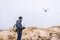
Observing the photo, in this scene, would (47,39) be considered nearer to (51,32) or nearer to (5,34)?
(51,32)

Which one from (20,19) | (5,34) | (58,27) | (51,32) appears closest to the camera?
(20,19)

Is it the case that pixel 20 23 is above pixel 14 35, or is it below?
above

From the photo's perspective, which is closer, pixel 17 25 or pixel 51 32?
pixel 17 25

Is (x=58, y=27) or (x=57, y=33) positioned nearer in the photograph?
(x=57, y=33)

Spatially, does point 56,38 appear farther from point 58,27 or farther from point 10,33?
point 10,33

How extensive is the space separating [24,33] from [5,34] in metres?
2.44

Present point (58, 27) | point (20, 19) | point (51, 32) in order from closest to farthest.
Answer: point (20, 19) → point (51, 32) → point (58, 27)

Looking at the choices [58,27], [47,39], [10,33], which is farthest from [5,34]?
[58,27]

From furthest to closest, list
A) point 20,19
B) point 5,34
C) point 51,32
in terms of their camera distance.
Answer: point 51,32 < point 5,34 < point 20,19

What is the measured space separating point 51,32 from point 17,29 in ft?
29.6

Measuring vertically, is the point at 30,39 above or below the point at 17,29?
below

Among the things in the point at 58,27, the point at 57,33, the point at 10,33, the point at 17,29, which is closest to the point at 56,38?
the point at 57,33

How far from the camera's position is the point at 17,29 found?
19953 millimetres

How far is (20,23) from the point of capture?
19875 millimetres
